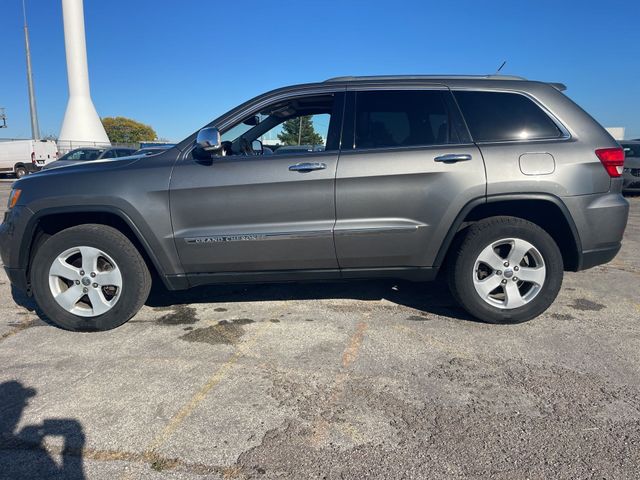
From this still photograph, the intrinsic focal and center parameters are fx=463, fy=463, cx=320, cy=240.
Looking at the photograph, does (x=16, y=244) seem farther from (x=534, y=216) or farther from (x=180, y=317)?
(x=534, y=216)

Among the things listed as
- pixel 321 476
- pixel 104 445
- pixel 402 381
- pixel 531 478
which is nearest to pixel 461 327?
pixel 402 381

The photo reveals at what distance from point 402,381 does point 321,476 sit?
0.95 metres

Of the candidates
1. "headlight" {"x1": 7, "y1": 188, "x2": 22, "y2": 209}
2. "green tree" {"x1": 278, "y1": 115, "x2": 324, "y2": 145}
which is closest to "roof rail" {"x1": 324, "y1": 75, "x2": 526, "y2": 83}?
"green tree" {"x1": 278, "y1": 115, "x2": 324, "y2": 145}

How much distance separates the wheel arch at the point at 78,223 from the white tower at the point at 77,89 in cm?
3754

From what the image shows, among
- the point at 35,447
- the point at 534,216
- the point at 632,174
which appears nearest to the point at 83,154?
the point at 35,447

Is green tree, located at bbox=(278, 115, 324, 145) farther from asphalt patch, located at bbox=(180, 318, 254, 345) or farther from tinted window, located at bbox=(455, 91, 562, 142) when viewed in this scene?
asphalt patch, located at bbox=(180, 318, 254, 345)

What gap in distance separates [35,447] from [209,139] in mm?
2131

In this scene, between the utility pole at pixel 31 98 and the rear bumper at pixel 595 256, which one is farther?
the utility pole at pixel 31 98

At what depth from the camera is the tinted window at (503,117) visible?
3561 millimetres

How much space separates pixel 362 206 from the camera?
3506 millimetres

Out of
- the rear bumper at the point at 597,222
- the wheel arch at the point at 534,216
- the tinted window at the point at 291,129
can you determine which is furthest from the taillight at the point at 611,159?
the tinted window at the point at 291,129

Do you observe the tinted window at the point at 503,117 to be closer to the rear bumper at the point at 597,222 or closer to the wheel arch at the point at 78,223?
the rear bumper at the point at 597,222

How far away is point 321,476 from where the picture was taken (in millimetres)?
2023

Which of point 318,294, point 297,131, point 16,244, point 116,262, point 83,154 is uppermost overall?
point 83,154
